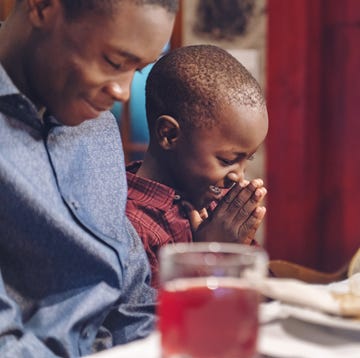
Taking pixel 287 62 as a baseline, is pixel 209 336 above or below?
above

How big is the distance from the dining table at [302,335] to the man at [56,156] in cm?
22

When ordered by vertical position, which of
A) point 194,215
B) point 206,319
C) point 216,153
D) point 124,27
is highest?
point 124,27

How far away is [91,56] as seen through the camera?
1146 millimetres

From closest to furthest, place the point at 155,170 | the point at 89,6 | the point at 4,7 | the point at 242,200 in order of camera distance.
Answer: the point at 89,6, the point at 242,200, the point at 155,170, the point at 4,7

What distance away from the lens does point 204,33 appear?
3855 millimetres

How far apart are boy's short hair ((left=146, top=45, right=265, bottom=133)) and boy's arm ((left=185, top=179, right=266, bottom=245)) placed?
147 millimetres

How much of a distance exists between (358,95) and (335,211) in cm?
56

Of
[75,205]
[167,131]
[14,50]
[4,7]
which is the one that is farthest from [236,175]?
[4,7]

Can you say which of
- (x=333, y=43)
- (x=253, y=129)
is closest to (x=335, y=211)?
(x=333, y=43)

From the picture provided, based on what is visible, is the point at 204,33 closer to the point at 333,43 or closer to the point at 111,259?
the point at 333,43

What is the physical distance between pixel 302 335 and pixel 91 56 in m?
0.48

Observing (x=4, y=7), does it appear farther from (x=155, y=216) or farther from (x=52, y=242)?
(x=52, y=242)

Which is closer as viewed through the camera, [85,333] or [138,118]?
[85,333]

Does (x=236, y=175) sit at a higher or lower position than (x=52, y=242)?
lower
